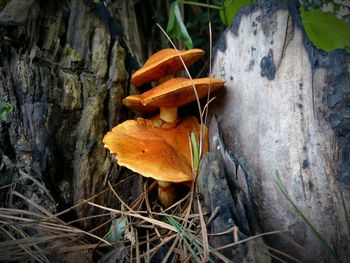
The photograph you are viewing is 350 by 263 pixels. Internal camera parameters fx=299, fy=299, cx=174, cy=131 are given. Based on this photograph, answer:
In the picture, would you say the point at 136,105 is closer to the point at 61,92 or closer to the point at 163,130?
the point at 163,130

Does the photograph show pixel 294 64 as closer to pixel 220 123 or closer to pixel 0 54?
pixel 220 123

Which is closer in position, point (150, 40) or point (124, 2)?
point (124, 2)

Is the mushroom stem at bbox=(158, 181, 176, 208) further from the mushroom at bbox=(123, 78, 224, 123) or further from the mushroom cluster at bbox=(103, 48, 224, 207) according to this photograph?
the mushroom at bbox=(123, 78, 224, 123)

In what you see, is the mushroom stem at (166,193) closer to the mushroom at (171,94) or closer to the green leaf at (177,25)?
the mushroom at (171,94)

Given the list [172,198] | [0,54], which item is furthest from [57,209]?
[0,54]

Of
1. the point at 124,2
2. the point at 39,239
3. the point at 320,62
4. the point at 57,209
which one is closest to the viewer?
the point at 39,239

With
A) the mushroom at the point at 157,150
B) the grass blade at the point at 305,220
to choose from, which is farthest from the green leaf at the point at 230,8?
the grass blade at the point at 305,220
